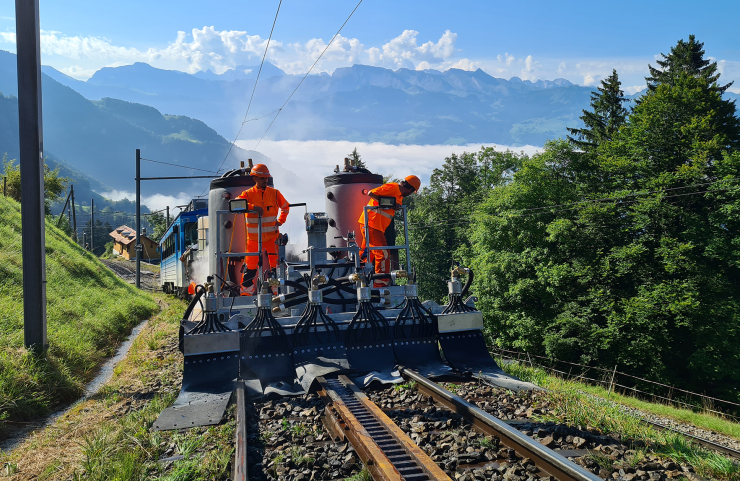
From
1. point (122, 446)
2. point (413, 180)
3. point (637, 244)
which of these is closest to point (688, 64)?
point (637, 244)

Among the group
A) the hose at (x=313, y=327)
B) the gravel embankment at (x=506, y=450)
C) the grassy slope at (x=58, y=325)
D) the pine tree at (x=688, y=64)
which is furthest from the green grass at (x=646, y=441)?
the pine tree at (x=688, y=64)

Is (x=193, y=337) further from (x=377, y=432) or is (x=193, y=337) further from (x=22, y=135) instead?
(x=22, y=135)

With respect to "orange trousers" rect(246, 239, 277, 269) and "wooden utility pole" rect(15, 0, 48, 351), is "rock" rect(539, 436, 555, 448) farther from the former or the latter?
"wooden utility pole" rect(15, 0, 48, 351)

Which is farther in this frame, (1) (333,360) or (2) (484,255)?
(2) (484,255)

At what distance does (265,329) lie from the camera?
20.8ft

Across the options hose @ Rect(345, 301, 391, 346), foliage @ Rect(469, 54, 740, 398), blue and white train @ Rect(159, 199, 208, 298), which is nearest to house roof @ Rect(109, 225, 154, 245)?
blue and white train @ Rect(159, 199, 208, 298)

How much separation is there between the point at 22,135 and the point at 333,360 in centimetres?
648

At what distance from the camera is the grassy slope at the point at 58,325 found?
23.5 ft

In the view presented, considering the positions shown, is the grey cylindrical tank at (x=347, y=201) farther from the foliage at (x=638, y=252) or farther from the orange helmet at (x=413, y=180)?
the foliage at (x=638, y=252)

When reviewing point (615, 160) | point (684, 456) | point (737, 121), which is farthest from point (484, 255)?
point (684, 456)

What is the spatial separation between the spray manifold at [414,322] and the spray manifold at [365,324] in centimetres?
21

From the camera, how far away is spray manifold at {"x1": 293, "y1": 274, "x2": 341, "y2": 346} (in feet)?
21.1

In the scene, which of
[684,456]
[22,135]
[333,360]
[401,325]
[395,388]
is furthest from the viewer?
[22,135]

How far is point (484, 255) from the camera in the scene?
32.2 meters
